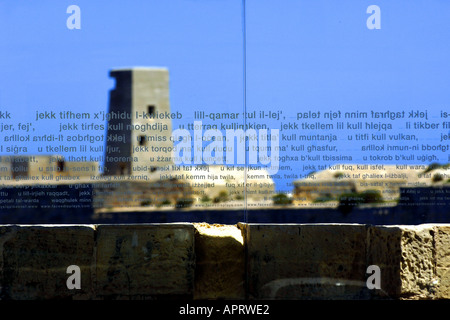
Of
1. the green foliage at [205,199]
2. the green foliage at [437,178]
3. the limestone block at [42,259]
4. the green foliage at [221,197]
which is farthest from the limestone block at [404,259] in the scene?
the green foliage at [205,199]

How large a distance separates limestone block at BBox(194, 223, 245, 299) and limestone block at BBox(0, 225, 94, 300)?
0.67 m

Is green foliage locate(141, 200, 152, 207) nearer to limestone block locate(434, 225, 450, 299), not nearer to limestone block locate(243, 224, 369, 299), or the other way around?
limestone block locate(243, 224, 369, 299)

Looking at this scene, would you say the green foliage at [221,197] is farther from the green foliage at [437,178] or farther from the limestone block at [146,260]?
the limestone block at [146,260]

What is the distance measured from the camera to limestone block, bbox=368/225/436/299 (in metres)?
4.07

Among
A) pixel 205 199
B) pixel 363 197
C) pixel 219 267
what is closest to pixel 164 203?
pixel 205 199

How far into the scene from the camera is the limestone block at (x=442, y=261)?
4.18m

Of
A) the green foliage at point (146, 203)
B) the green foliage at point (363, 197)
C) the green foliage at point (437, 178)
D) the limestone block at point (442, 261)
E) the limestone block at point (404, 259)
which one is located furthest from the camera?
the green foliage at point (146, 203)

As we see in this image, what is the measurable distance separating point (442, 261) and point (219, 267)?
1395 mm

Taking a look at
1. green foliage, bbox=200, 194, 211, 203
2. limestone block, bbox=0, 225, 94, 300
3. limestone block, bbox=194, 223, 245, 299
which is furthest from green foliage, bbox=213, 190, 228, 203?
limestone block, bbox=0, 225, 94, 300

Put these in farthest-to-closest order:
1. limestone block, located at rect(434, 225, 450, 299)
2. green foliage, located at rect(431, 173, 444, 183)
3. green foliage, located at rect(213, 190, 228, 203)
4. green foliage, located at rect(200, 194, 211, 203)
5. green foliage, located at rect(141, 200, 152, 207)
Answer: green foliage, located at rect(141, 200, 152, 207) < green foliage, located at rect(200, 194, 211, 203) < green foliage, located at rect(213, 190, 228, 203) < green foliage, located at rect(431, 173, 444, 183) < limestone block, located at rect(434, 225, 450, 299)

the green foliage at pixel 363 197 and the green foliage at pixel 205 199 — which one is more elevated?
the green foliage at pixel 363 197

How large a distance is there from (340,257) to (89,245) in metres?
1.56

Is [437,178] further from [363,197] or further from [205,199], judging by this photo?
[205,199]
